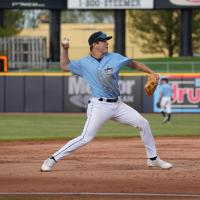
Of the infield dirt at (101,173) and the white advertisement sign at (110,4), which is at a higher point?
the white advertisement sign at (110,4)

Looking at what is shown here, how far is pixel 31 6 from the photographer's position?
4047 cm

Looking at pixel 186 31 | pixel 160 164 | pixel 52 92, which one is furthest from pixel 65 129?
pixel 186 31

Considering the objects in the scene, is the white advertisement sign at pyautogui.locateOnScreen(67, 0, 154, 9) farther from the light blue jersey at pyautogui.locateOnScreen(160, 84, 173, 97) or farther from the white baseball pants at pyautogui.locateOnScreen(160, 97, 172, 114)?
the white baseball pants at pyautogui.locateOnScreen(160, 97, 172, 114)

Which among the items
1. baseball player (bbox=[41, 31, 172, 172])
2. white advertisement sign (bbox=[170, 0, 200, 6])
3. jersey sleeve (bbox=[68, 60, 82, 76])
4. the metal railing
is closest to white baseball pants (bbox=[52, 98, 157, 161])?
baseball player (bbox=[41, 31, 172, 172])

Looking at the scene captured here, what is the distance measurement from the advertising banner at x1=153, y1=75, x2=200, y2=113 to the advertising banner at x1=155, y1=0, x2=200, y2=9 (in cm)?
730

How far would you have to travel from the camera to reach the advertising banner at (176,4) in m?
40.2

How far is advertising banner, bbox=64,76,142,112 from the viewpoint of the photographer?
34.5m

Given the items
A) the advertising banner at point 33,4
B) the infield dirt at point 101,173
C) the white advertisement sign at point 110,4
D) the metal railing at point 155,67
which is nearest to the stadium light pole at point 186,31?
the white advertisement sign at point 110,4

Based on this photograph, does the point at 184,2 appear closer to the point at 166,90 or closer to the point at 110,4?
the point at 110,4

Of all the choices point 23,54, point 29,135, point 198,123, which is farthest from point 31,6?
point 29,135

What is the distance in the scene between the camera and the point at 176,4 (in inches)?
1592

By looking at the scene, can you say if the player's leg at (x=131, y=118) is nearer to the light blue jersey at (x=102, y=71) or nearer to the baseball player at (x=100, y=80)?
the baseball player at (x=100, y=80)

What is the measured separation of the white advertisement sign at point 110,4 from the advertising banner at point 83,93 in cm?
680

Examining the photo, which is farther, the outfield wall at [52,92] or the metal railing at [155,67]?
the metal railing at [155,67]
